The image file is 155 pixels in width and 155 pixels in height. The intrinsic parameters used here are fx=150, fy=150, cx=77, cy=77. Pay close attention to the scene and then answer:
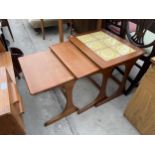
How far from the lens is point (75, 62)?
1.34 meters

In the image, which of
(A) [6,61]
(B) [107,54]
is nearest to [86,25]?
(B) [107,54]

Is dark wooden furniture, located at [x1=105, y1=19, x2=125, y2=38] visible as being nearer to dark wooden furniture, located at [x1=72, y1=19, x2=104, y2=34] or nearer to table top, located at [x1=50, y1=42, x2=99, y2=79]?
dark wooden furniture, located at [x1=72, y1=19, x2=104, y2=34]

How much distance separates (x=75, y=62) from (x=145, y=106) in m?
0.70

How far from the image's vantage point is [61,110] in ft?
5.22

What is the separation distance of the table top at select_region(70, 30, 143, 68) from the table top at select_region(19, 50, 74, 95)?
29cm

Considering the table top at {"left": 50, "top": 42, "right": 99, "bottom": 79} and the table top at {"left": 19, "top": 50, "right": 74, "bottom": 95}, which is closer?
the table top at {"left": 19, "top": 50, "right": 74, "bottom": 95}

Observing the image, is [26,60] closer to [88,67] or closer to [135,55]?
[88,67]

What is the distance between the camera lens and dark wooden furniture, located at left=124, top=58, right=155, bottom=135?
1144 mm

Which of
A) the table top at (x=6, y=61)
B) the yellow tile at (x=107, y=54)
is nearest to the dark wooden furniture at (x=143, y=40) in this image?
the yellow tile at (x=107, y=54)

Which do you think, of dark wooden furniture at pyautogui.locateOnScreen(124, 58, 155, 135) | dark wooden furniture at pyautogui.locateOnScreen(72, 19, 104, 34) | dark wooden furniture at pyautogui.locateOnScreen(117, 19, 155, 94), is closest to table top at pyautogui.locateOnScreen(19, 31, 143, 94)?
dark wooden furniture at pyautogui.locateOnScreen(117, 19, 155, 94)

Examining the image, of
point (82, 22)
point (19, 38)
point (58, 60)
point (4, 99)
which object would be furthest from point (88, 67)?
point (19, 38)

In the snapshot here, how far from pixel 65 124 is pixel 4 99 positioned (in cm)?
77

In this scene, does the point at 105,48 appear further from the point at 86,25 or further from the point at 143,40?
the point at 86,25

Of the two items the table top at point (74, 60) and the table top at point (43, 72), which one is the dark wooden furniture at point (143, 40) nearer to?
the table top at point (74, 60)
